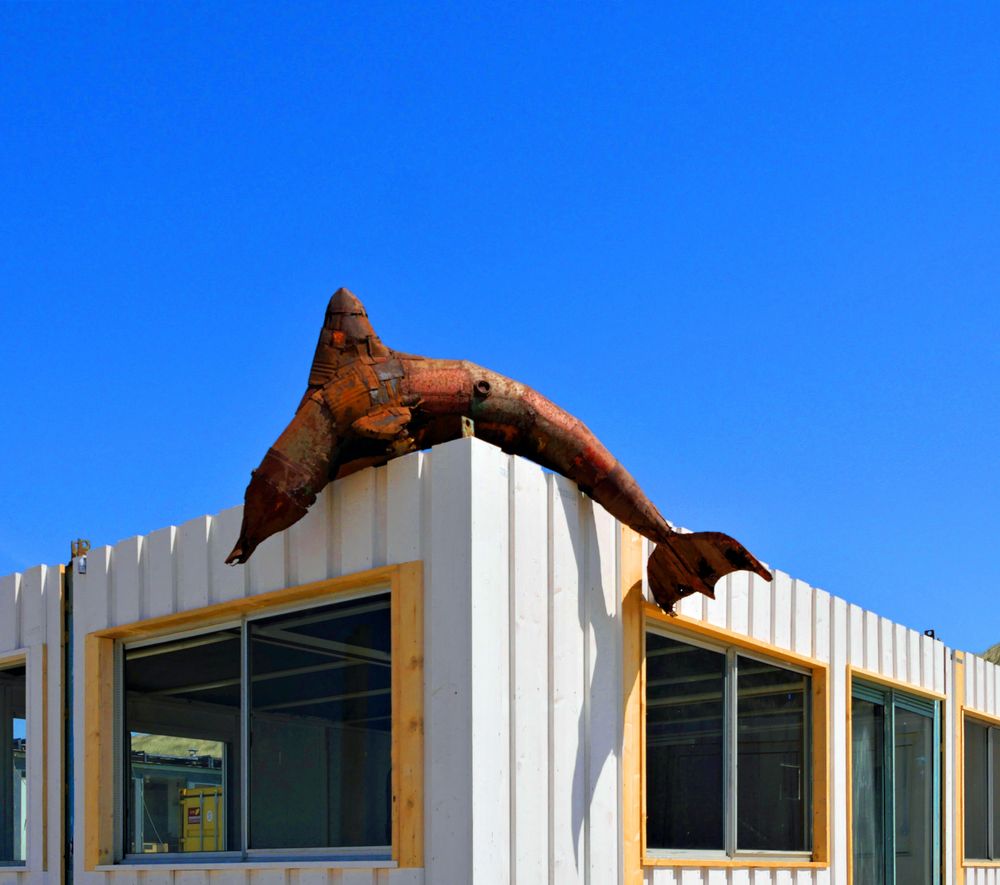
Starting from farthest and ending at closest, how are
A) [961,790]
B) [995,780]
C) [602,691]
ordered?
A: [995,780], [961,790], [602,691]

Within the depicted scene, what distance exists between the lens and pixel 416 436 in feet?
24.6

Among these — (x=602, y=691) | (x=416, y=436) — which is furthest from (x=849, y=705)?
(x=416, y=436)

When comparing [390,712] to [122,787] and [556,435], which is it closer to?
[556,435]

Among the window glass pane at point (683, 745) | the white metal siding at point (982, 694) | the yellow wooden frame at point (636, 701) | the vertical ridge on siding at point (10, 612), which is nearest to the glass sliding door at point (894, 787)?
the white metal siding at point (982, 694)

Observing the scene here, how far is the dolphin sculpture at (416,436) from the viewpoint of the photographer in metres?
7.01

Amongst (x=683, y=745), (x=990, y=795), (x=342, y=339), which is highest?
(x=342, y=339)

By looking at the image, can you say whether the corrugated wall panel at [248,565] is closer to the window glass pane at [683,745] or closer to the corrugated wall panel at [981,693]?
the window glass pane at [683,745]

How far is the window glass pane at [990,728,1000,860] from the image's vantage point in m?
14.2

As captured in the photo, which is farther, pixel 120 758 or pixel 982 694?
pixel 982 694

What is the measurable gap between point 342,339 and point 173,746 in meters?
2.90

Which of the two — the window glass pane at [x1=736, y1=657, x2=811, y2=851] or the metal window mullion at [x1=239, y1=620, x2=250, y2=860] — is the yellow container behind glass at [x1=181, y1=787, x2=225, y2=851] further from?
the window glass pane at [x1=736, y1=657, x2=811, y2=851]

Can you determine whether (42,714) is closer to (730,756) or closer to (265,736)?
(265,736)

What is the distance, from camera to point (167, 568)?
8.09 m

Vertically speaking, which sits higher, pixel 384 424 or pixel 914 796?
pixel 384 424
